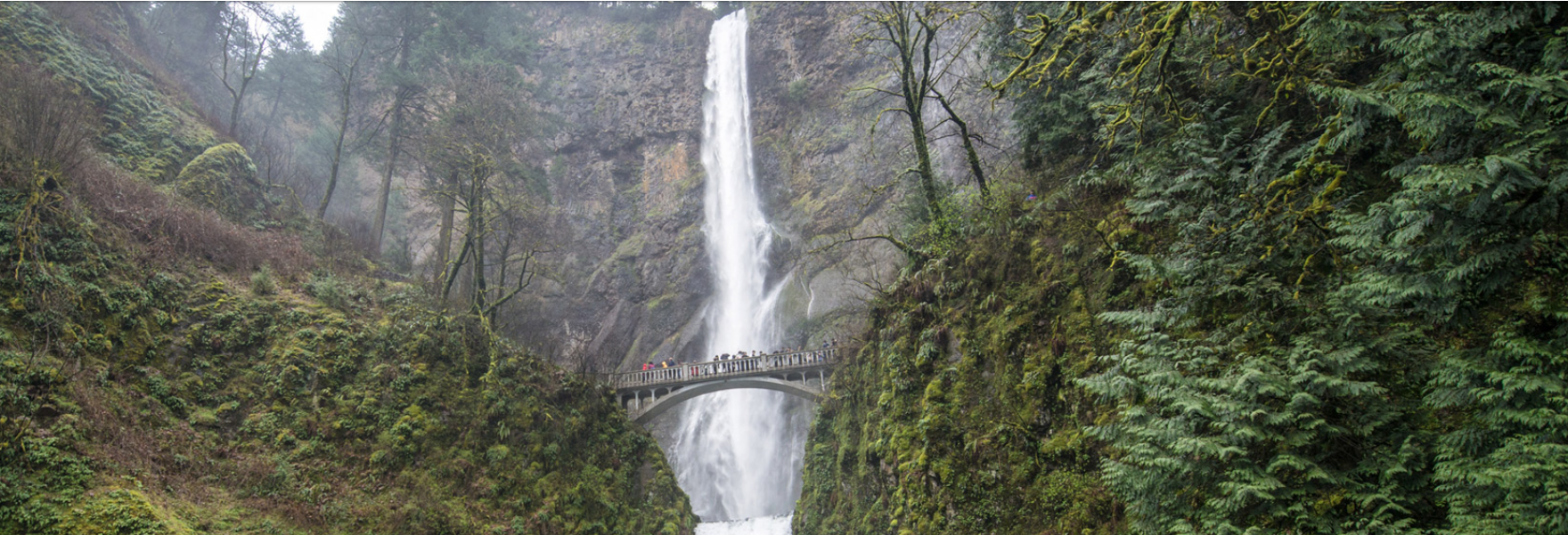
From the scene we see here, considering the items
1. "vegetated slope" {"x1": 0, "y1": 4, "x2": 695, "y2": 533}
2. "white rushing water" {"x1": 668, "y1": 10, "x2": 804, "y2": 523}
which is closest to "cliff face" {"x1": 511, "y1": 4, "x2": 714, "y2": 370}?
"white rushing water" {"x1": 668, "y1": 10, "x2": 804, "y2": 523}

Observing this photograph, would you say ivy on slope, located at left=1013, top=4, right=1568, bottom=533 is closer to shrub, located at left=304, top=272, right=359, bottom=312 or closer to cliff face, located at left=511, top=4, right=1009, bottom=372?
shrub, located at left=304, top=272, right=359, bottom=312

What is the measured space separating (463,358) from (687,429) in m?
17.3

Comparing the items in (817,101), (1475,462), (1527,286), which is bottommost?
(1475,462)

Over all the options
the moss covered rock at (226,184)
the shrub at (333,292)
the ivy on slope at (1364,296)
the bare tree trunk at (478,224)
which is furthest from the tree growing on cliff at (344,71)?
the ivy on slope at (1364,296)

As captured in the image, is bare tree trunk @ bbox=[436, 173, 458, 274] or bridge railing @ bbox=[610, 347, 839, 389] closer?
bare tree trunk @ bbox=[436, 173, 458, 274]

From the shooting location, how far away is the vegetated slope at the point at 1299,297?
205 inches

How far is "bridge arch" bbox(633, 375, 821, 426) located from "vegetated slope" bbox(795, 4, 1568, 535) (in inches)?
485

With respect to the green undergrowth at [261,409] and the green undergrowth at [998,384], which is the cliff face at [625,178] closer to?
the green undergrowth at [261,409]

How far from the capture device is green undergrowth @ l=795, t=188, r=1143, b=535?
9.09 meters

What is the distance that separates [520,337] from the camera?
24672 millimetres

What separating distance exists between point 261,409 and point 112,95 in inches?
562

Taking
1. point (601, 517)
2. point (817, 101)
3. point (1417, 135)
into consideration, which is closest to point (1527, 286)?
point (1417, 135)

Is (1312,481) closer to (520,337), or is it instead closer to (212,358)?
(212,358)

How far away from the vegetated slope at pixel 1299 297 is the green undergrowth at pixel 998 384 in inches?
2.2
